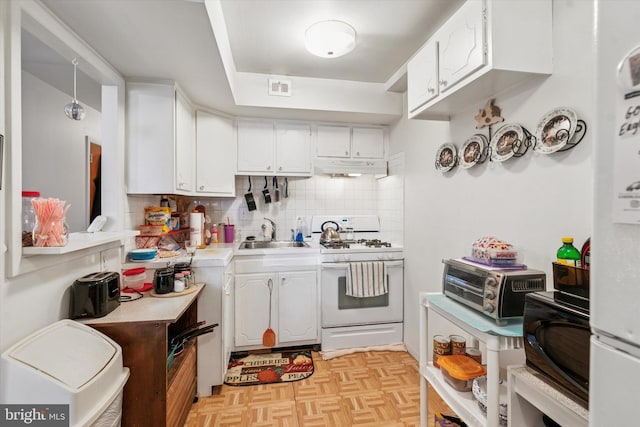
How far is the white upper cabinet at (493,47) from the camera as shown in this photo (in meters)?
1.27

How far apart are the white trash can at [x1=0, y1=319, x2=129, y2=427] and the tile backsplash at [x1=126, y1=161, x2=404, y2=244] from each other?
6.19 ft

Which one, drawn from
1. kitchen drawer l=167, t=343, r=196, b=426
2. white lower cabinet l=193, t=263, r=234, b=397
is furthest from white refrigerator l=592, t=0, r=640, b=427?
white lower cabinet l=193, t=263, r=234, b=397

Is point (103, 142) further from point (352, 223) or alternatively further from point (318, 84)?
point (352, 223)

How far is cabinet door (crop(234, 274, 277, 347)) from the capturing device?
2.52m

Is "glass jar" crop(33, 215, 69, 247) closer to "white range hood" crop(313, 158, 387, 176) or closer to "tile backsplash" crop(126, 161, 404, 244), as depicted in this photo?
"tile backsplash" crop(126, 161, 404, 244)

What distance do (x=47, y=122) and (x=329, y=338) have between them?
283 cm

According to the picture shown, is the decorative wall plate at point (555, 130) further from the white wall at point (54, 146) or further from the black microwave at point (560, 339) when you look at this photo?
the white wall at point (54, 146)

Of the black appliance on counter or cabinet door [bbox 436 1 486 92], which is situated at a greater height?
cabinet door [bbox 436 1 486 92]

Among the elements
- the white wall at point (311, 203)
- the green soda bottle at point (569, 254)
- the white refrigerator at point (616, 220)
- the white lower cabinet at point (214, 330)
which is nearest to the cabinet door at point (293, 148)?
the white wall at point (311, 203)

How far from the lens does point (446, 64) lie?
1.55 meters

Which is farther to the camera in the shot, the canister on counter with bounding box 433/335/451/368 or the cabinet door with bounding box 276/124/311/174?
the cabinet door with bounding box 276/124/311/174

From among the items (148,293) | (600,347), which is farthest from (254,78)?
(600,347)

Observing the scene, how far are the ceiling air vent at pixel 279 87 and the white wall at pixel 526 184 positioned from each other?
1.18 meters

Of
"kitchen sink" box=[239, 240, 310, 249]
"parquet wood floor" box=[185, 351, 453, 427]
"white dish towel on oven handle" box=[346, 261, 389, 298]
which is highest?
"kitchen sink" box=[239, 240, 310, 249]
